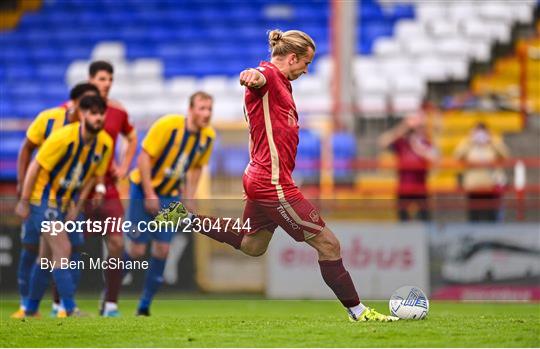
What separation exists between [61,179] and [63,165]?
13cm

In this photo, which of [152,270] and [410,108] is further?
[410,108]

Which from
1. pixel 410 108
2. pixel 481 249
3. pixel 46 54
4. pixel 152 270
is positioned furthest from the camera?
pixel 46 54

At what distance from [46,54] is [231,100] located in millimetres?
4329

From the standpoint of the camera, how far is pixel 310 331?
289 inches

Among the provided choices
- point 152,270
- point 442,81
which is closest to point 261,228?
point 152,270

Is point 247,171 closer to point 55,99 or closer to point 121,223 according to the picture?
point 121,223

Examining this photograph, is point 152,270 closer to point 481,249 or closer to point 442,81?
point 481,249

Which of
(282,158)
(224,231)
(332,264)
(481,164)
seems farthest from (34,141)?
(481,164)

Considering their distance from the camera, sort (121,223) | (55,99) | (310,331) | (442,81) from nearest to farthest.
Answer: (310,331), (121,223), (442,81), (55,99)

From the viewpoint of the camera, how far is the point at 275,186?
24.7 feet

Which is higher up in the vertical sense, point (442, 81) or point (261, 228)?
point (442, 81)

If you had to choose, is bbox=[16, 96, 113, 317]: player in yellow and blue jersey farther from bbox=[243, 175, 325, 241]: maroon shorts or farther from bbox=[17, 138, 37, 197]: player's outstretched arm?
bbox=[243, 175, 325, 241]: maroon shorts

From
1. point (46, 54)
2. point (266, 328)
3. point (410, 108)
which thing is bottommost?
point (266, 328)

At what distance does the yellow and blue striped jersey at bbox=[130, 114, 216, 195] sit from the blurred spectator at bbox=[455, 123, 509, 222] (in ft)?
17.1
